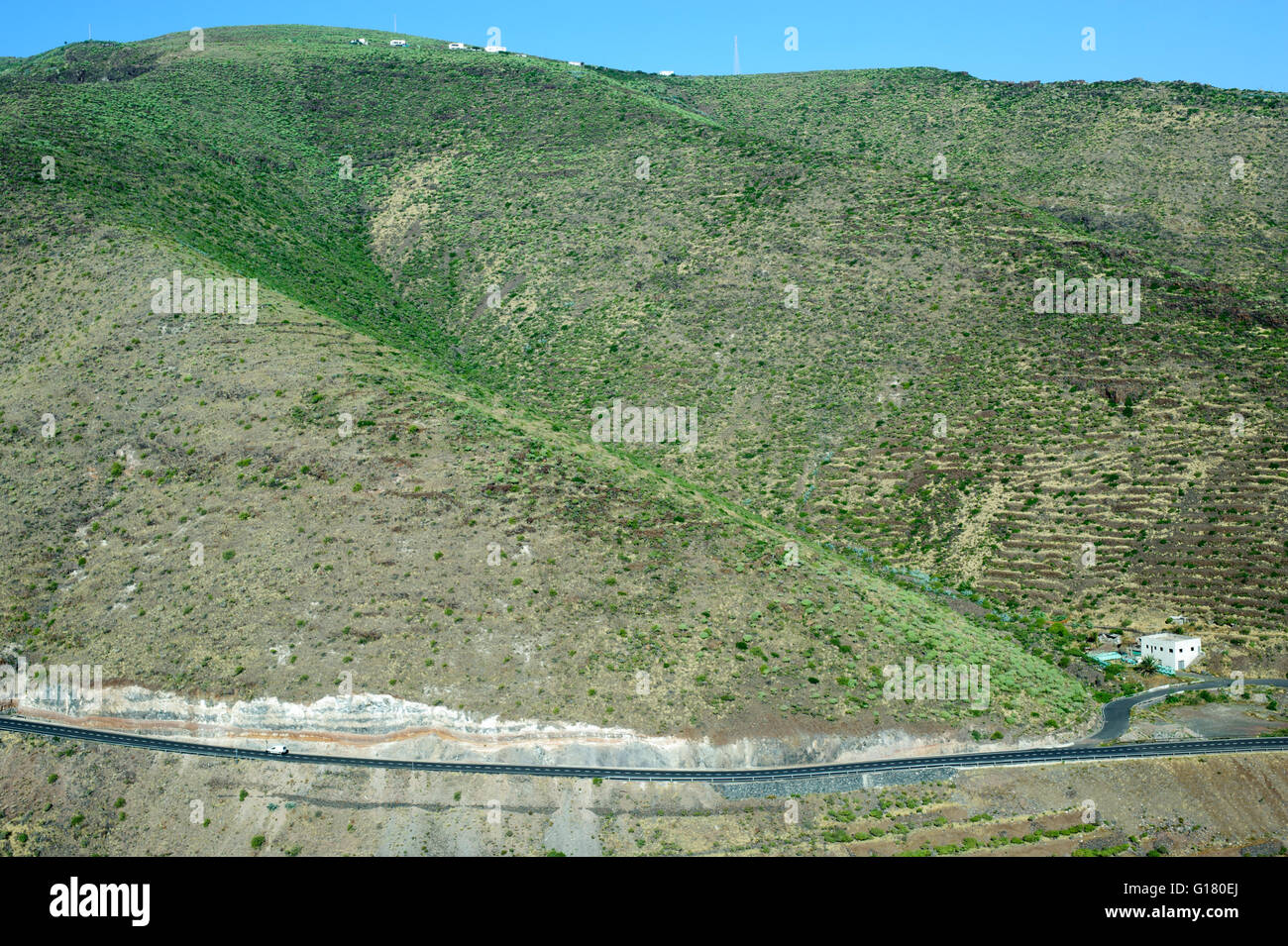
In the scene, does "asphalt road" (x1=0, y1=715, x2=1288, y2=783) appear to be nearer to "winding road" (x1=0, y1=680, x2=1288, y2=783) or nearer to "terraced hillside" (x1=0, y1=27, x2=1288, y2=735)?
"winding road" (x1=0, y1=680, x2=1288, y2=783)

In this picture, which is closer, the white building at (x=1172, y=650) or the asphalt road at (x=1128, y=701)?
the asphalt road at (x=1128, y=701)

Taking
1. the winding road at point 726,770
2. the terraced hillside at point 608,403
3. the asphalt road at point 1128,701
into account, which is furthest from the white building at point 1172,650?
the winding road at point 726,770

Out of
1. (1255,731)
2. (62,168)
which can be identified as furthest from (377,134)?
(1255,731)

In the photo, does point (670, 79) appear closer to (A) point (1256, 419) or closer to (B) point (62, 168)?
(B) point (62, 168)

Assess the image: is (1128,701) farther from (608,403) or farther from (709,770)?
(608,403)

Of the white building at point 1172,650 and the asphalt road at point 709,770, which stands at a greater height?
the white building at point 1172,650

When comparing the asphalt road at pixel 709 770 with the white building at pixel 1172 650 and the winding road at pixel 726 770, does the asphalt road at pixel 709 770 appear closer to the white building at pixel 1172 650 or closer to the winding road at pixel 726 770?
the winding road at pixel 726 770

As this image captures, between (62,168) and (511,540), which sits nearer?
(511,540)

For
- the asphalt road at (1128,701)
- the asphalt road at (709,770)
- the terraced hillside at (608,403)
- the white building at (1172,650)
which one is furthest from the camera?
the white building at (1172,650)
